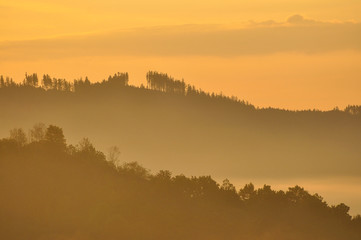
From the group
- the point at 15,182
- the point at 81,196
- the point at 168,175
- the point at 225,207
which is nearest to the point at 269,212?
the point at 225,207

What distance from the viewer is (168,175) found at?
198 meters

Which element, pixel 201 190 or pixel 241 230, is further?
pixel 201 190

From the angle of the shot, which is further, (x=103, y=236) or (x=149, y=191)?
(x=149, y=191)

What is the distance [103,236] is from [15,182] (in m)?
24.8

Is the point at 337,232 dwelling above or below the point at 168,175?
below

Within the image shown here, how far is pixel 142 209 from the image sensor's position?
186m

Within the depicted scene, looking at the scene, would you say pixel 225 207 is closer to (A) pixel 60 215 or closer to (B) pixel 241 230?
(B) pixel 241 230

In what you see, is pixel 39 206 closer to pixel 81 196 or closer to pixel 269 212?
pixel 81 196

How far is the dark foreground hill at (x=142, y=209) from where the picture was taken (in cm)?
17850

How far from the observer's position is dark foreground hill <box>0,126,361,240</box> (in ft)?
586

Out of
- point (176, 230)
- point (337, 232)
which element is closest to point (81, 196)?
point (176, 230)

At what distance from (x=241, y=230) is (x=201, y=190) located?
18193 millimetres

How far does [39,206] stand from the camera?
18588cm

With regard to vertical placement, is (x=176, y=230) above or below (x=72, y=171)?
below
